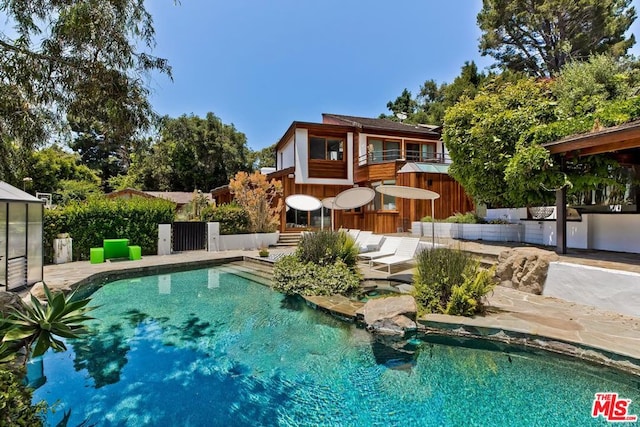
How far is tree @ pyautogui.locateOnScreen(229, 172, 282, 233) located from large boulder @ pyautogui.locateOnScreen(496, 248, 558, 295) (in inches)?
500

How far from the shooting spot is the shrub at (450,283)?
6645mm

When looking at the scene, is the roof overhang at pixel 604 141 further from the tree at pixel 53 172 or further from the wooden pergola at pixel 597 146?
the tree at pixel 53 172

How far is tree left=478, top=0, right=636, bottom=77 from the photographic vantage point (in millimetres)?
24422


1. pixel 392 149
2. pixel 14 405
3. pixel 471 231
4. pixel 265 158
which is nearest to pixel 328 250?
pixel 471 231

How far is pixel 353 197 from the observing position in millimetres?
13062

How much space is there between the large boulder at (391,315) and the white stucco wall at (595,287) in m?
3.55

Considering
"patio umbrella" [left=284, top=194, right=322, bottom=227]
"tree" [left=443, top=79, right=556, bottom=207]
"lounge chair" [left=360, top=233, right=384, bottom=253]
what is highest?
"tree" [left=443, top=79, right=556, bottom=207]

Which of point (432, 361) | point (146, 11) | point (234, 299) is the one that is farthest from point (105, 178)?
point (432, 361)

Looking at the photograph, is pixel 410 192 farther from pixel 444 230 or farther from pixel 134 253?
pixel 134 253

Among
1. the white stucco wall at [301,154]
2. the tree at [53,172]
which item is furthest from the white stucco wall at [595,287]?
the tree at [53,172]

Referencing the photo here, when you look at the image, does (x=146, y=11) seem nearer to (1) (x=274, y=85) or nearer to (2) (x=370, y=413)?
(2) (x=370, y=413)

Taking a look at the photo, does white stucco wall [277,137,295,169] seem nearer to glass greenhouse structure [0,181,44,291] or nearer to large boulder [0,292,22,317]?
glass greenhouse structure [0,181,44,291]

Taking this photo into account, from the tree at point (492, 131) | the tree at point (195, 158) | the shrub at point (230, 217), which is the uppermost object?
the tree at point (195, 158)

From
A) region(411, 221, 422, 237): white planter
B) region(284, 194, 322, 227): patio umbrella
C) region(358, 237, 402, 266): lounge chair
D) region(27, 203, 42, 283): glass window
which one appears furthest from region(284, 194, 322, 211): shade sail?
region(27, 203, 42, 283): glass window
